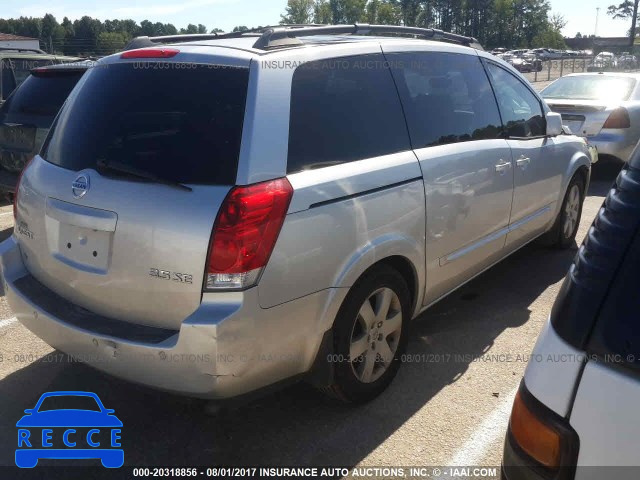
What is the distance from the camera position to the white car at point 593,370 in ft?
4.37

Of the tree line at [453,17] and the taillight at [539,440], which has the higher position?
the tree line at [453,17]

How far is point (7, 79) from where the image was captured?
8.23 metres

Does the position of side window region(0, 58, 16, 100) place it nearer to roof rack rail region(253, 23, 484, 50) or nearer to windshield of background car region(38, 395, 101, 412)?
roof rack rail region(253, 23, 484, 50)

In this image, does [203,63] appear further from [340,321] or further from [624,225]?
[624,225]

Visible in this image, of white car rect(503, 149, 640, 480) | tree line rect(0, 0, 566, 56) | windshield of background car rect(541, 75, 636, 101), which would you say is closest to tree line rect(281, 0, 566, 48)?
tree line rect(0, 0, 566, 56)

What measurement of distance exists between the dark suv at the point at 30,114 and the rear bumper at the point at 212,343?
12.2ft

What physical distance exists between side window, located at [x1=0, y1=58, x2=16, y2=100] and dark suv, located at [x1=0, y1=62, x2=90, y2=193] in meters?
1.83

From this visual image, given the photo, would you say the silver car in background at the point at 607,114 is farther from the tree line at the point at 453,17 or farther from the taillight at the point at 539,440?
the tree line at the point at 453,17

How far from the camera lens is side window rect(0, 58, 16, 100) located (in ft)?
26.8

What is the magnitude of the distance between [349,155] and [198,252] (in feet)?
3.11

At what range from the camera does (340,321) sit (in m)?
2.95

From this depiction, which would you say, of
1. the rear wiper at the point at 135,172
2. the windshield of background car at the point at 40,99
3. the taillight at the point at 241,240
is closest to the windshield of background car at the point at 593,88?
the windshield of background car at the point at 40,99

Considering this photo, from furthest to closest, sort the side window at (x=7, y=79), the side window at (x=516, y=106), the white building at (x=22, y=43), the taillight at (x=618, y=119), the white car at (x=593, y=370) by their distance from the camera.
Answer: the white building at (x=22, y=43), the taillight at (x=618, y=119), the side window at (x=7, y=79), the side window at (x=516, y=106), the white car at (x=593, y=370)

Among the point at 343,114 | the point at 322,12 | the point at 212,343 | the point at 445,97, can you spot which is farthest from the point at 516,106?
the point at 322,12
